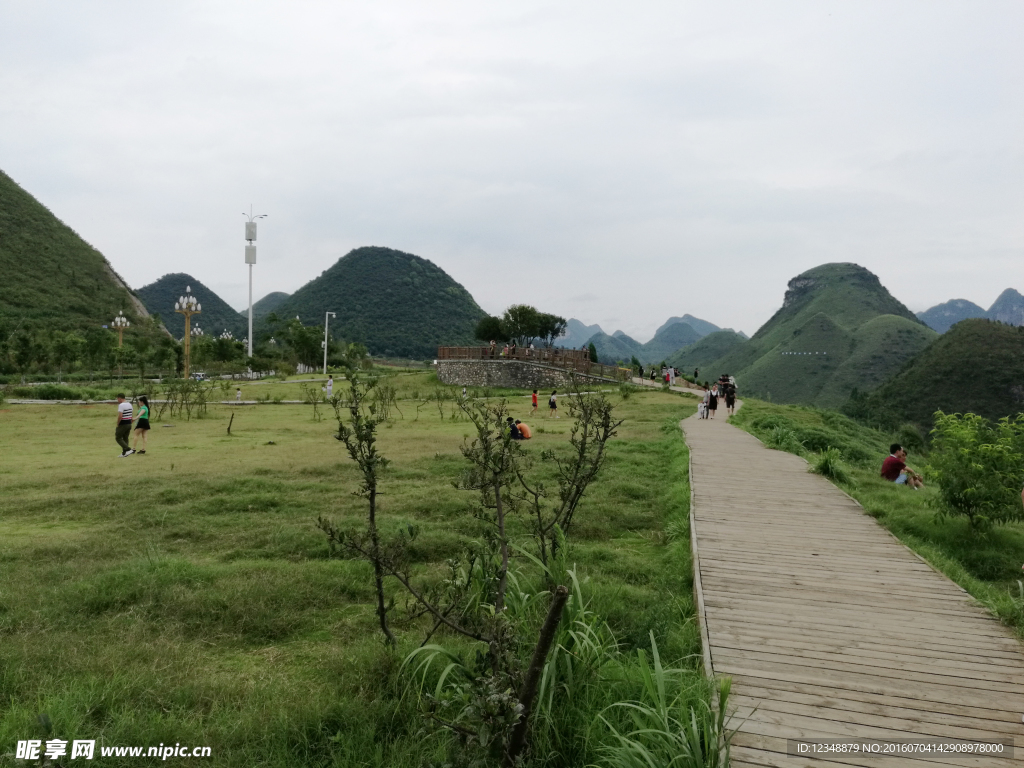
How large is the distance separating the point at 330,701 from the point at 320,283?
370 ft

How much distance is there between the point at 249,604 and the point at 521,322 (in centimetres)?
5887

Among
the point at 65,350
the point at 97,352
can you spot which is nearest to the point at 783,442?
the point at 65,350

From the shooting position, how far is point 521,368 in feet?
123

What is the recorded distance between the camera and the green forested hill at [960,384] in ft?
142

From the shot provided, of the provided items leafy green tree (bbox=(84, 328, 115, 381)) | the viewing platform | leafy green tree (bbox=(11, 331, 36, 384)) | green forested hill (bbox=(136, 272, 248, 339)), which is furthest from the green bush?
green forested hill (bbox=(136, 272, 248, 339))

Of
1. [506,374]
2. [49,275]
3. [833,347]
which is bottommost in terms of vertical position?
[506,374]

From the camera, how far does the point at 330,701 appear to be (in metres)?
3.33

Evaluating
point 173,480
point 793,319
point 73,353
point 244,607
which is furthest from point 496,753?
point 793,319

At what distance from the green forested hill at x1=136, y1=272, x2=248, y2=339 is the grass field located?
92.8 m

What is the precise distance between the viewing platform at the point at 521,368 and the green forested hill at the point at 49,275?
121 ft

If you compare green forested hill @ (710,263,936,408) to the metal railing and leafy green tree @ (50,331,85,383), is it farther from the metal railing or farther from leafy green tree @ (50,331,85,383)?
leafy green tree @ (50,331,85,383)

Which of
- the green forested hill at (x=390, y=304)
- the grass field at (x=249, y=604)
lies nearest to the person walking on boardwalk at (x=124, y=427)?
the grass field at (x=249, y=604)

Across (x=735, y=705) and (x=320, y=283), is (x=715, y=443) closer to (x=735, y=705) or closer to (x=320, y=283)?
(x=735, y=705)

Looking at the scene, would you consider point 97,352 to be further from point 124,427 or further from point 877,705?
point 877,705
